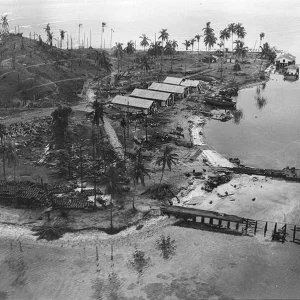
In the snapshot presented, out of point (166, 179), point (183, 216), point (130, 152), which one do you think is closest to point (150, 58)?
point (130, 152)

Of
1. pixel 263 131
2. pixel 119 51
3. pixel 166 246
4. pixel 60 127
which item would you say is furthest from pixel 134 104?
pixel 119 51

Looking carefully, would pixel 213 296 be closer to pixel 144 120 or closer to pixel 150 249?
pixel 150 249

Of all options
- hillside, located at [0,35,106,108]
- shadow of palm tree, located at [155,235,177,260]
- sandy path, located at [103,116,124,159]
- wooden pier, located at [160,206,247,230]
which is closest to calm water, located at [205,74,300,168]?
sandy path, located at [103,116,124,159]

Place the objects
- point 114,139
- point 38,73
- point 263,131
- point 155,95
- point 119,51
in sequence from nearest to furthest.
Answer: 1. point 114,139
2. point 263,131
3. point 155,95
4. point 38,73
5. point 119,51

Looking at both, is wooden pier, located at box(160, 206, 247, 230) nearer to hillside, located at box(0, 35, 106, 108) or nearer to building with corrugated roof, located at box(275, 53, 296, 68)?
hillside, located at box(0, 35, 106, 108)

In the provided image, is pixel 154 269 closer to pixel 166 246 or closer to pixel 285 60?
pixel 166 246

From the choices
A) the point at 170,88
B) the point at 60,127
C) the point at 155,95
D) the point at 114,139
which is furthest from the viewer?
the point at 170,88
